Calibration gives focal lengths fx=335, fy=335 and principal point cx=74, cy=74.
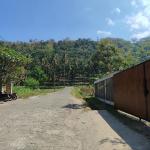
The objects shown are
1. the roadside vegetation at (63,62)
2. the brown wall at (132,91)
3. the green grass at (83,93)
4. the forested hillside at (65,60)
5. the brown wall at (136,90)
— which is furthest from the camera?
the green grass at (83,93)

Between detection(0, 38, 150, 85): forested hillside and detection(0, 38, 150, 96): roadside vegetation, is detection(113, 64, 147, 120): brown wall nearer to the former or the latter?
detection(0, 38, 150, 85): forested hillside

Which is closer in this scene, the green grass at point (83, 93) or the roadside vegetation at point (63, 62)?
the roadside vegetation at point (63, 62)

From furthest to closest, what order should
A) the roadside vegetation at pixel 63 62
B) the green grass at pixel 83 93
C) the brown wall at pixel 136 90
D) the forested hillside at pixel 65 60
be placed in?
the green grass at pixel 83 93, the roadside vegetation at pixel 63 62, the forested hillside at pixel 65 60, the brown wall at pixel 136 90

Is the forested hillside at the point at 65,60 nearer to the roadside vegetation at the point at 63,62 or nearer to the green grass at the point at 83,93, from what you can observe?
the roadside vegetation at the point at 63,62

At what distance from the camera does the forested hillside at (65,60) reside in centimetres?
4309

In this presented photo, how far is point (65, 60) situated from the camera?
13575 cm

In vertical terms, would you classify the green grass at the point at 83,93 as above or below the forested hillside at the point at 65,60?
below

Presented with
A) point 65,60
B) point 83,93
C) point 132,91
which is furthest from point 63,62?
point 132,91

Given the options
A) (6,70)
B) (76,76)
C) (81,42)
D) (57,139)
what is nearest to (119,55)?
(6,70)

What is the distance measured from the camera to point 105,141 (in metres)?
10.5

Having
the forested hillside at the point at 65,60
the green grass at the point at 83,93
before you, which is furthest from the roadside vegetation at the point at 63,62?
the green grass at the point at 83,93

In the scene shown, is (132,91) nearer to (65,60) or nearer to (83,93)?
(83,93)

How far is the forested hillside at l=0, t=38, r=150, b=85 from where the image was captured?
43.1 metres

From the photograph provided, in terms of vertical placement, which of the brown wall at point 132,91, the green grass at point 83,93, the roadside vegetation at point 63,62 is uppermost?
the roadside vegetation at point 63,62
